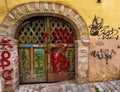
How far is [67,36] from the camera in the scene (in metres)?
5.71

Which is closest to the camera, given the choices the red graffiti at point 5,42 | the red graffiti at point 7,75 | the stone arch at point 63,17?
the red graffiti at point 5,42

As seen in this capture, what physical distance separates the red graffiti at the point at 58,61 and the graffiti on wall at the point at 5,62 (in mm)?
1441

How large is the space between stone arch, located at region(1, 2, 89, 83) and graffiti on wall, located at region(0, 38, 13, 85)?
334 mm

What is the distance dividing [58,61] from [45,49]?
→ 0.61 metres

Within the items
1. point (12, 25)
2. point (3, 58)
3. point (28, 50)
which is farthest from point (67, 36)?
point (3, 58)

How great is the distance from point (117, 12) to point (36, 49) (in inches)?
116

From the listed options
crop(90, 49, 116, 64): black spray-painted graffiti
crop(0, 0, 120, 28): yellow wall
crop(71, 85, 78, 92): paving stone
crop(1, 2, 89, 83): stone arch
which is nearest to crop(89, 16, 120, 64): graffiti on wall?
crop(90, 49, 116, 64): black spray-painted graffiti

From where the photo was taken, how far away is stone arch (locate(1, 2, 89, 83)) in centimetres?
502

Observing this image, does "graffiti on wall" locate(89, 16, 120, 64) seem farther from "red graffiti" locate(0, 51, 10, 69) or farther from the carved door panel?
"red graffiti" locate(0, 51, 10, 69)

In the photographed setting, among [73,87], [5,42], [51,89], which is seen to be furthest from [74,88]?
[5,42]

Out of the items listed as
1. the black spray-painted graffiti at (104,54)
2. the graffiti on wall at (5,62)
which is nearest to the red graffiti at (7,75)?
the graffiti on wall at (5,62)

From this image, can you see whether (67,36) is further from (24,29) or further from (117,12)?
(117,12)

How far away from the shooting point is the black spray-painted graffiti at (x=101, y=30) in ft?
18.0

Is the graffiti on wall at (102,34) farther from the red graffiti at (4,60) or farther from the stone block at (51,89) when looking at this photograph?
the red graffiti at (4,60)
